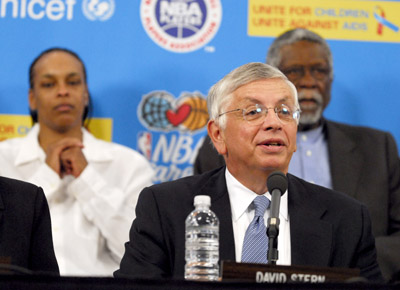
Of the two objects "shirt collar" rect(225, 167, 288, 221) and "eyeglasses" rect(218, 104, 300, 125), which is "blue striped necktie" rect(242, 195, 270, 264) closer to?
A: "shirt collar" rect(225, 167, 288, 221)

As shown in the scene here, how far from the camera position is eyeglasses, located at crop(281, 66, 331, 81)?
426cm

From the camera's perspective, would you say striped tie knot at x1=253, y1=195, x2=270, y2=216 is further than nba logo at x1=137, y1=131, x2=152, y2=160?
No

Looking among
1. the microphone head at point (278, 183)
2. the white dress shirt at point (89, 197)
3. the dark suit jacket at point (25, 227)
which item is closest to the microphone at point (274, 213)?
the microphone head at point (278, 183)

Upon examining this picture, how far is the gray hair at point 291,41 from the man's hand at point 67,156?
115cm

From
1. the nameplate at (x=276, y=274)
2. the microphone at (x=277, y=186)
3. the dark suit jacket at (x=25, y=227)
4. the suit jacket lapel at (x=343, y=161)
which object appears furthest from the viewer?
the suit jacket lapel at (x=343, y=161)

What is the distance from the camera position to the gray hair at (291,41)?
14.1 feet

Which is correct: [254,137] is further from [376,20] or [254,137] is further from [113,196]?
[376,20]

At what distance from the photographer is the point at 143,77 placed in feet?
14.4

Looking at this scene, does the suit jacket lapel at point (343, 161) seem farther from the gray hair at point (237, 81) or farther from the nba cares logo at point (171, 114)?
the gray hair at point (237, 81)

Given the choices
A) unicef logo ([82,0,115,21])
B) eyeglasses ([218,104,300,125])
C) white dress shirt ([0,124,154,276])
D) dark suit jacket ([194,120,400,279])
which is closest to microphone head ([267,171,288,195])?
eyeglasses ([218,104,300,125])

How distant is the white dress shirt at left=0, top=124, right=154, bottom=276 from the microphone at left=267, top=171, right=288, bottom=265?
5.81 ft

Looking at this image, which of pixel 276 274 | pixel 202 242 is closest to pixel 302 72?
pixel 202 242

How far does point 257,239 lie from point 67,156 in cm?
176

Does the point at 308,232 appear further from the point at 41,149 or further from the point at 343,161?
the point at 41,149
